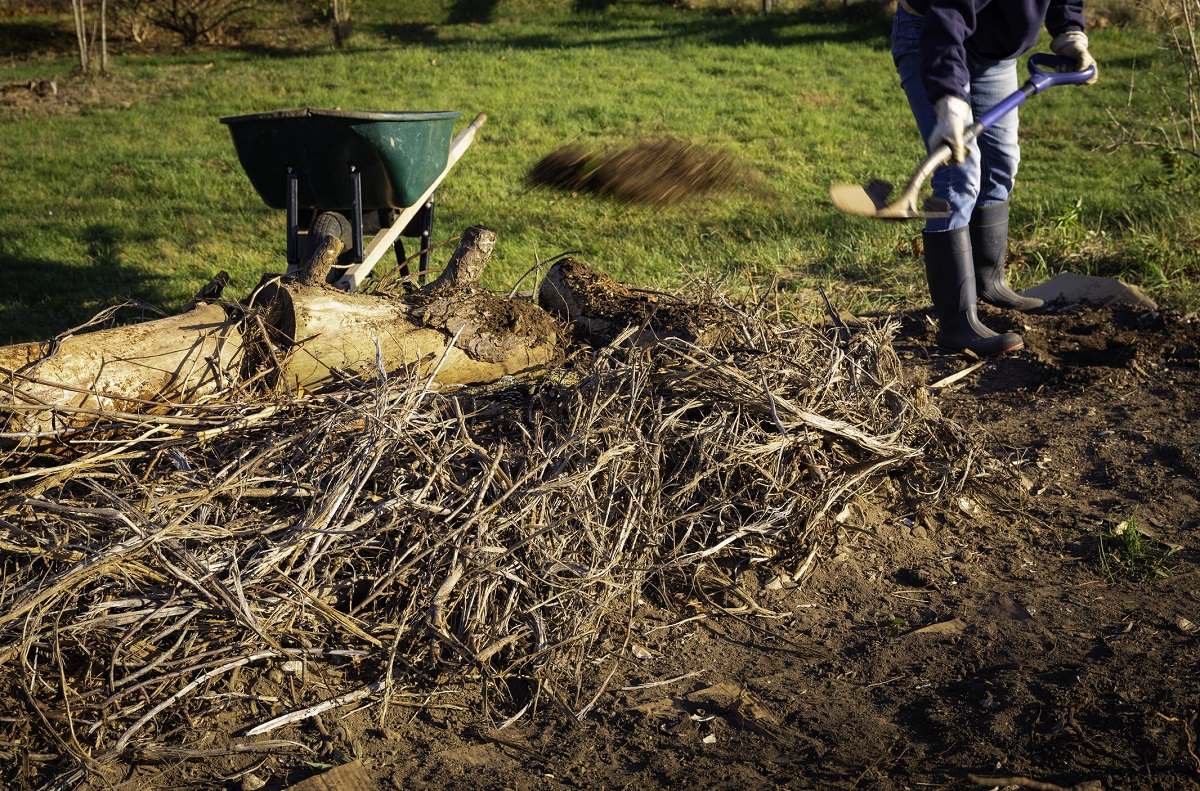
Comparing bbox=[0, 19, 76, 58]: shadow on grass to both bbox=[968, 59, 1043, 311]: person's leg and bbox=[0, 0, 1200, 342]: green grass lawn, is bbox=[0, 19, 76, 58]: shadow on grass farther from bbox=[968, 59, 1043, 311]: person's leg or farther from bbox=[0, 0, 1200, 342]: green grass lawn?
bbox=[968, 59, 1043, 311]: person's leg

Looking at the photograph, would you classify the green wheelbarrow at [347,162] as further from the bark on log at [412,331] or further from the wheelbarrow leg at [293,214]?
the bark on log at [412,331]

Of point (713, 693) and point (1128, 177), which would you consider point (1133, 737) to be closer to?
point (713, 693)

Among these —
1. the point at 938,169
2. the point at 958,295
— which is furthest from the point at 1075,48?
the point at 958,295

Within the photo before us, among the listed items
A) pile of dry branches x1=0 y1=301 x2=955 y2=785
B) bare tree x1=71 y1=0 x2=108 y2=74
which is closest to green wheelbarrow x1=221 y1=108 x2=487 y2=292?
pile of dry branches x1=0 y1=301 x2=955 y2=785

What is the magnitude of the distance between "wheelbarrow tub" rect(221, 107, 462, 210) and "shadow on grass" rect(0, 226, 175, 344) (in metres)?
1.38

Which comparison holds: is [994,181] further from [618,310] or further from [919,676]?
[919,676]

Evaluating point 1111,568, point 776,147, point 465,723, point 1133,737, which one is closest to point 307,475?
point 465,723

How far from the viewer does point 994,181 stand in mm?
4027

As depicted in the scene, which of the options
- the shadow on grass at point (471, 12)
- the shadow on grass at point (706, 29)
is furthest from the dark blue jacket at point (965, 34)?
the shadow on grass at point (471, 12)

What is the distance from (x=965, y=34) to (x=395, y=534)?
276 centimetres

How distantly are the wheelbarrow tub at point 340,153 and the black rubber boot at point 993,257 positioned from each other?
8.25ft

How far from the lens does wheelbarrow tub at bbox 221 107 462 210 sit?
3.80m

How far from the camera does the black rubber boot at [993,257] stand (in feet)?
13.4

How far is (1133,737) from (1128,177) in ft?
22.0
